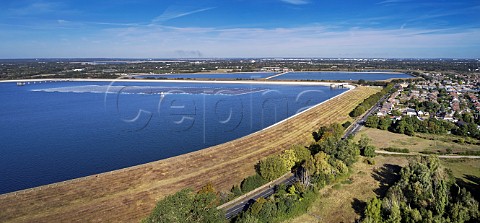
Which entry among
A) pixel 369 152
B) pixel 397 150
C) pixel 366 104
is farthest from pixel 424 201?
pixel 366 104

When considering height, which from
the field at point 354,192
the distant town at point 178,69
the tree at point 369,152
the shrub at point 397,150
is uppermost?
the distant town at point 178,69

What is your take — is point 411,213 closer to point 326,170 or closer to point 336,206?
point 336,206

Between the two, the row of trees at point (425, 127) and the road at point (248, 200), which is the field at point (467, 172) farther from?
the road at point (248, 200)

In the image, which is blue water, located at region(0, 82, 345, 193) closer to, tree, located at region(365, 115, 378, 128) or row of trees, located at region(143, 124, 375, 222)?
row of trees, located at region(143, 124, 375, 222)

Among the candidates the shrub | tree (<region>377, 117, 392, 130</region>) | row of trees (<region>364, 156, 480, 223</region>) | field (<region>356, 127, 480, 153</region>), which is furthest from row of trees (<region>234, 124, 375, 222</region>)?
tree (<region>377, 117, 392, 130</region>)

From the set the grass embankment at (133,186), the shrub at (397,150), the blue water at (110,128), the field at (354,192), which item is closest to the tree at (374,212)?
the field at (354,192)

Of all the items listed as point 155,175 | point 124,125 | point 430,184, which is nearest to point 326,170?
point 430,184

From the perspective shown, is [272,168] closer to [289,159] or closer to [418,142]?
[289,159]
